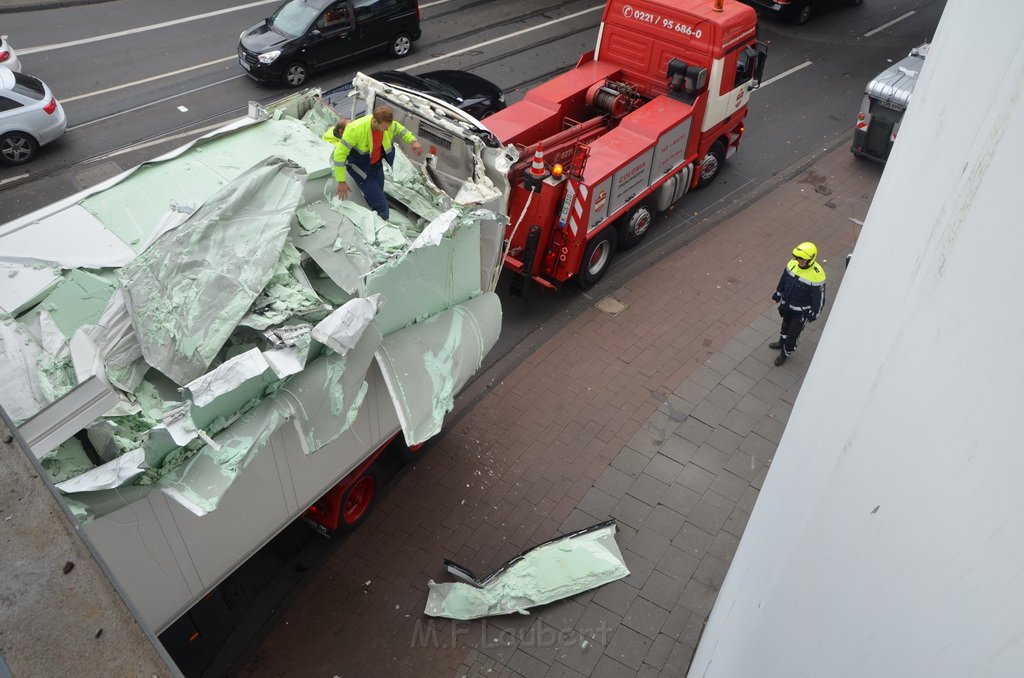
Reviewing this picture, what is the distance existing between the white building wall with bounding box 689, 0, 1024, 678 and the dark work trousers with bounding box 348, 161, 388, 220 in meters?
4.55

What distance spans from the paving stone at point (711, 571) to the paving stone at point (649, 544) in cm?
37

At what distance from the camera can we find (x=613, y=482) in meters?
8.36

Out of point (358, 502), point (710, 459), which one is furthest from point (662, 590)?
point (358, 502)

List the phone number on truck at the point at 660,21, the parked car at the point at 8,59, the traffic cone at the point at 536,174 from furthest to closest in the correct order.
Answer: the parked car at the point at 8,59, the phone number on truck at the point at 660,21, the traffic cone at the point at 536,174

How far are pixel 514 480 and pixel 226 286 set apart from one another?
3.76m

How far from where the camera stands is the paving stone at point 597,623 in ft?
23.1

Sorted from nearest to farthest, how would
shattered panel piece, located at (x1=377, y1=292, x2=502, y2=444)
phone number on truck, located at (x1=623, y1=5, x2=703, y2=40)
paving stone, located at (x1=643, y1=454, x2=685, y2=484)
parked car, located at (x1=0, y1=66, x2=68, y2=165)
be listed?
shattered panel piece, located at (x1=377, y1=292, x2=502, y2=444)
paving stone, located at (x1=643, y1=454, x2=685, y2=484)
phone number on truck, located at (x1=623, y1=5, x2=703, y2=40)
parked car, located at (x1=0, y1=66, x2=68, y2=165)

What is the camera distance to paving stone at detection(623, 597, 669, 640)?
7113 millimetres

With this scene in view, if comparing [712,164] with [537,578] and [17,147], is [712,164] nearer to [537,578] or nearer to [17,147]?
[537,578]

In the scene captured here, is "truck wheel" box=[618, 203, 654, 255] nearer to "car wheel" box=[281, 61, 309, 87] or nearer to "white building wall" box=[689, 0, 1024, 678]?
"car wheel" box=[281, 61, 309, 87]

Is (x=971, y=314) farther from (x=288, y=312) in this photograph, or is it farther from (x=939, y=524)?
(x=288, y=312)

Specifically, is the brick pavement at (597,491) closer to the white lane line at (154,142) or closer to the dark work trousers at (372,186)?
the dark work trousers at (372,186)

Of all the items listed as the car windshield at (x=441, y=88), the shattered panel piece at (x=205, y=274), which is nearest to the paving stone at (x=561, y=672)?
the shattered panel piece at (x=205, y=274)

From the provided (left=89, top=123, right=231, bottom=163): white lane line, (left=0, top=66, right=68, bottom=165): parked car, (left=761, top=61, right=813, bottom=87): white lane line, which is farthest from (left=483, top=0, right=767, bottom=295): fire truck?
(left=0, top=66, right=68, bottom=165): parked car
